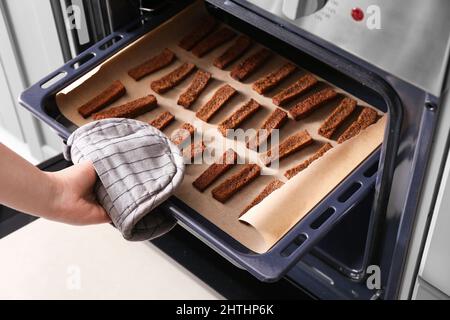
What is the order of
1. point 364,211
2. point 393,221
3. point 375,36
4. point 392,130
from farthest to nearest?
1. point 364,211
2. point 393,221
3. point 392,130
4. point 375,36

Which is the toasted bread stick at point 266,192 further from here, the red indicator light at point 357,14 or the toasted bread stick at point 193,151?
the red indicator light at point 357,14

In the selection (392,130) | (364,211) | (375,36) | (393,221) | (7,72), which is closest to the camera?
(375,36)

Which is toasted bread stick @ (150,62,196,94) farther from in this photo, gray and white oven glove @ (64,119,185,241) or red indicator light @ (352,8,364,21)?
red indicator light @ (352,8,364,21)

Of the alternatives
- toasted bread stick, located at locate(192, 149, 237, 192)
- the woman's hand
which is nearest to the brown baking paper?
toasted bread stick, located at locate(192, 149, 237, 192)

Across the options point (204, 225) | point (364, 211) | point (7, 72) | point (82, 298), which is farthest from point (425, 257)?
point (7, 72)

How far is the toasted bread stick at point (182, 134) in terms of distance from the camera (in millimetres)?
1089

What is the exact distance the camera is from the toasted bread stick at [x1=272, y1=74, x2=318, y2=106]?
3.67 feet

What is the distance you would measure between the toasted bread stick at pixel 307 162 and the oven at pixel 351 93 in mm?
80

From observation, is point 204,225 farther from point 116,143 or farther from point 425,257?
point 425,257

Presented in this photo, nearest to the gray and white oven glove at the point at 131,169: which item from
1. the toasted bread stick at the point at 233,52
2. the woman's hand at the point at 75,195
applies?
the woman's hand at the point at 75,195

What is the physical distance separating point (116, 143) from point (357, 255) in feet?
1.45

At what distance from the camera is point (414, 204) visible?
Result: 87 cm

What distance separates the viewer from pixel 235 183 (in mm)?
1040

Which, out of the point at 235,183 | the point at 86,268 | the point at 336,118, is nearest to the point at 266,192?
the point at 235,183
